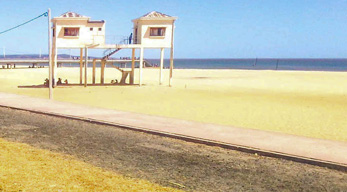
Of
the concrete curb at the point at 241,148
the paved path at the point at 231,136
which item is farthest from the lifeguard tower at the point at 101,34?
the concrete curb at the point at 241,148

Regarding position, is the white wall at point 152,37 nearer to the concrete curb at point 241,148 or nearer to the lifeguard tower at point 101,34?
the lifeguard tower at point 101,34

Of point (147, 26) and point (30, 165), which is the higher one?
point (147, 26)

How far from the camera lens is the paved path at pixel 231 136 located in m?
9.74

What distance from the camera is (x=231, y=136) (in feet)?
38.5

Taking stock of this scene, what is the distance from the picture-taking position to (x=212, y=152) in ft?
33.1

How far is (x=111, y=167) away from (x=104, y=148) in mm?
1864

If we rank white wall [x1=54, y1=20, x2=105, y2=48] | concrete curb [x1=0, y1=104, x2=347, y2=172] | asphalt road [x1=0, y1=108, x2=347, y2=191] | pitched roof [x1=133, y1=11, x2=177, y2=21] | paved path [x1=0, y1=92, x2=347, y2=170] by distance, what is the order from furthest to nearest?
pitched roof [x1=133, y1=11, x2=177, y2=21]
white wall [x1=54, y1=20, x2=105, y2=48]
paved path [x1=0, y1=92, x2=347, y2=170]
concrete curb [x1=0, y1=104, x2=347, y2=172]
asphalt road [x1=0, y1=108, x2=347, y2=191]

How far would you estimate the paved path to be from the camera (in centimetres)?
974

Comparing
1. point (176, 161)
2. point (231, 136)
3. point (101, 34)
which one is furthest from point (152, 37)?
point (176, 161)

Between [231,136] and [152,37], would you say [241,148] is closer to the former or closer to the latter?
[231,136]

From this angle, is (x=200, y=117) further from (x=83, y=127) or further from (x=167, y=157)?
(x=167, y=157)

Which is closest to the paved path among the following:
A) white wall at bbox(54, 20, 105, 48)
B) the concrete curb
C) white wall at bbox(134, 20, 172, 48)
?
the concrete curb

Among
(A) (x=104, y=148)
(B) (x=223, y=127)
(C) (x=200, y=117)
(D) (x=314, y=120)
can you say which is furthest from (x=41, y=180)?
(D) (x=314, y=120)

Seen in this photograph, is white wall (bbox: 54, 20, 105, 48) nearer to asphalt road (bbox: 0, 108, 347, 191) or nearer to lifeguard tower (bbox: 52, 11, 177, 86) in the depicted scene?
lifeguard tower (bbox: 52, 11, 177, 86)
